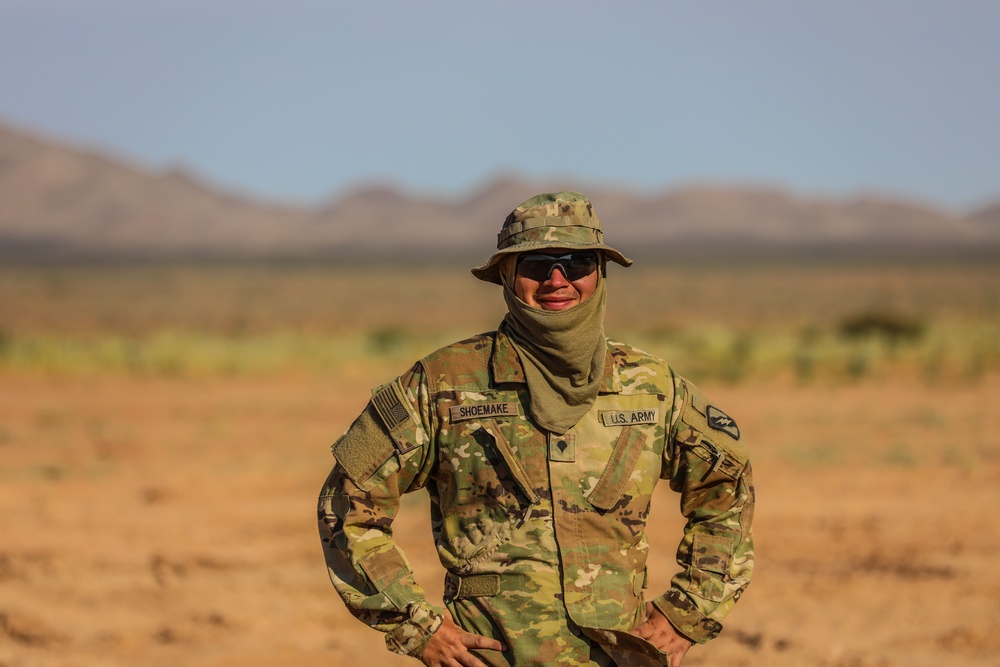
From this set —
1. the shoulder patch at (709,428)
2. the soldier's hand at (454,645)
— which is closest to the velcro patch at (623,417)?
the shoulder patch at (709,428)

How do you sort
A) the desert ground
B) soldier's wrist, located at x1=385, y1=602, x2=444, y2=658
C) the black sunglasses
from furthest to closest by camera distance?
1. the desert ground
2. the black sunglasses
3. soldier's wrist, located at x1=385, y1=602, x2=444, y2=658

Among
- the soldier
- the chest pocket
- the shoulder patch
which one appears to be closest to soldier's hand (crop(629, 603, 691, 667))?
the soldier

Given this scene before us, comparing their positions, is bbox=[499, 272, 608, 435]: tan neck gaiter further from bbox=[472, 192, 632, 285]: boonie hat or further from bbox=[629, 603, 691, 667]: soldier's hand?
bbox=[629, 603, 691, 667]: soldier's hand

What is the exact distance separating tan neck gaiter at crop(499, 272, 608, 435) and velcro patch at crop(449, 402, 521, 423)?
0.06 meters

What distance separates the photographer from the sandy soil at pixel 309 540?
6641 mm

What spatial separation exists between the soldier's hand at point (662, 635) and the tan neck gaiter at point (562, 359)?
1.71ft

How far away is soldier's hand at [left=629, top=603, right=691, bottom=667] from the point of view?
301cm

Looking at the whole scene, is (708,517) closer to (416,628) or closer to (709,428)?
(709,428)

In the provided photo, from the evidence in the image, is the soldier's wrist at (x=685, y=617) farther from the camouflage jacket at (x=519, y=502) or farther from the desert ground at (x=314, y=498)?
the desert ground at (x=314, y=498)

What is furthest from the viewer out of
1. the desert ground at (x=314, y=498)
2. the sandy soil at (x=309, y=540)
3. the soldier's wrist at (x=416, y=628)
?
the desert ground at (x=314, y=498)

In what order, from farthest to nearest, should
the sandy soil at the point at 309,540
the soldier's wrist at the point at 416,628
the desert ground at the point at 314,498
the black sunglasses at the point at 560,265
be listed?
1. the desert ground at the point at 314,498
2. the sandy soil at the point at 309,540
3. the black sunglasses at the point at 560,265
4. the soldier's wrist at the point at 416,628

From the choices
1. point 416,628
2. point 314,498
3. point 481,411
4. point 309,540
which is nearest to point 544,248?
point 481,411

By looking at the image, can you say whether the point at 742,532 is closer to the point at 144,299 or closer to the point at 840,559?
the point at 840,559

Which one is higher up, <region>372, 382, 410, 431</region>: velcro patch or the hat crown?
the hat crown
